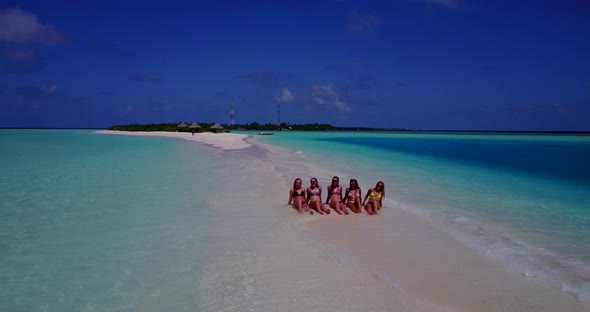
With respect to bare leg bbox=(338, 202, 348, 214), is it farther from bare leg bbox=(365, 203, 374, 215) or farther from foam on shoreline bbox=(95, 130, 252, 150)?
foam on shoreline bbox=(95, 130, 252, 150)

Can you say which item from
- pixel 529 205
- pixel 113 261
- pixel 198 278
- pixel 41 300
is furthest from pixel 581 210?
pixel 41 300

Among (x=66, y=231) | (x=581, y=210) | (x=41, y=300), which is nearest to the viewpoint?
(x=41, y=300)

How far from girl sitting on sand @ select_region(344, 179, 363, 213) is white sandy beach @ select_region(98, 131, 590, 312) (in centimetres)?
60

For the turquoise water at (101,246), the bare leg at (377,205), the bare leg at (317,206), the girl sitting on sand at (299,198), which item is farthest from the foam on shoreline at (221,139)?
the bare leg at (377,205)

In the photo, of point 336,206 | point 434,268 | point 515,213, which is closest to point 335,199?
point 336,206

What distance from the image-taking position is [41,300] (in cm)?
383

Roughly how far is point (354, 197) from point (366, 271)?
3.37 meters

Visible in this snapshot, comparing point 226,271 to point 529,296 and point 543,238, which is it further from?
point 543,238

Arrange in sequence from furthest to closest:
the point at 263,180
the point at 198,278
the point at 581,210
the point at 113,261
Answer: the point at 263,180 → the point at 581,210 → the point at 113,261 → the point at 198,278

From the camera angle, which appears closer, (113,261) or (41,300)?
(41,300)

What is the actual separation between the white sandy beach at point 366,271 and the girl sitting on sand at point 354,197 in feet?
1.96

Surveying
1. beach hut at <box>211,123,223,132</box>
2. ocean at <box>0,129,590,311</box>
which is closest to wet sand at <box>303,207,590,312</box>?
ocean at <box>0,129,590,311</box>

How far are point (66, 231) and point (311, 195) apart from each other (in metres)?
4.35

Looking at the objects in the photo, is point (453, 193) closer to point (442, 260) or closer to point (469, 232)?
point (469, 232)
